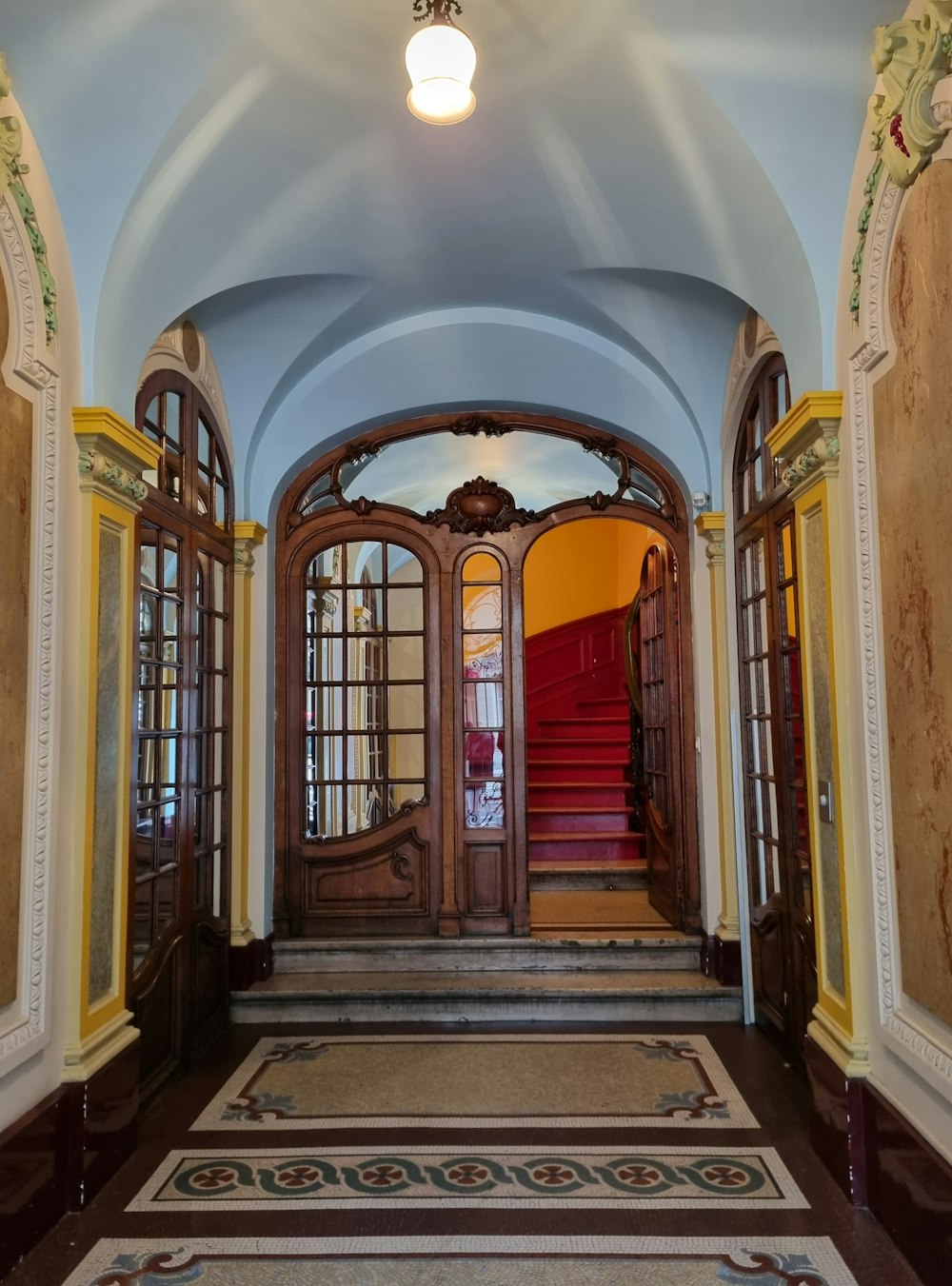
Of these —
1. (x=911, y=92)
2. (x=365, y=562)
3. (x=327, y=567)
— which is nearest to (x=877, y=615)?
(x=911, y=92)

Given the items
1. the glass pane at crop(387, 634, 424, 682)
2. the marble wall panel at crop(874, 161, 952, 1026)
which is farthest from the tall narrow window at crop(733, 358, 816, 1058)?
the glass pane at crop(387, 634, 424, 682)

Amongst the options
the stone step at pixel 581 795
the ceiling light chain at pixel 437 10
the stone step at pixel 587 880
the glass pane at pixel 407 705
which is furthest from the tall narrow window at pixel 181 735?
the stone step at pixel 581 795

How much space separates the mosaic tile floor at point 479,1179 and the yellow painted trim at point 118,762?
565mm

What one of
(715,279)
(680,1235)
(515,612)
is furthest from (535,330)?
(680,1235)

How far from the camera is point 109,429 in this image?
3.02 m

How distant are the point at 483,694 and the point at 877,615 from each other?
296 centimetres

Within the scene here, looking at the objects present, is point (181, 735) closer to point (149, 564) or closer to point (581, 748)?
point (149, 564)

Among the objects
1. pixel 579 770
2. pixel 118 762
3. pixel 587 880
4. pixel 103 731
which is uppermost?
pixel 103 731

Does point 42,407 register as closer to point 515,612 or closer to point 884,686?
point 884,686

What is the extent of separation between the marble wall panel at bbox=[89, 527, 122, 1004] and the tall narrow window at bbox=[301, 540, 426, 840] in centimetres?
214

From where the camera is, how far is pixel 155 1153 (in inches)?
127

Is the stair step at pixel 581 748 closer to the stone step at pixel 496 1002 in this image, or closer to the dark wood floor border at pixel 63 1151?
the stone step at pixel 496 1002

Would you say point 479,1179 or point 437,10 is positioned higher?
point 437,10

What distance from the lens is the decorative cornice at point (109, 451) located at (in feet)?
9.78
